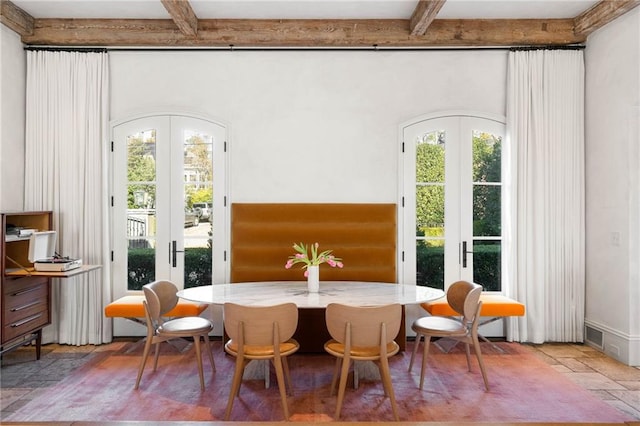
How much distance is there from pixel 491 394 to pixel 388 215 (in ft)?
6.76

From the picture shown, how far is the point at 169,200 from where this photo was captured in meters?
5.20

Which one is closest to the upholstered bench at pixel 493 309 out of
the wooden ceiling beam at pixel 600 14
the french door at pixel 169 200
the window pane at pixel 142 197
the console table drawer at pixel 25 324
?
the french door at pixel 169 200

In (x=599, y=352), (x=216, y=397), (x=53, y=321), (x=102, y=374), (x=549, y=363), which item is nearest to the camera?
(x=216, y=397)

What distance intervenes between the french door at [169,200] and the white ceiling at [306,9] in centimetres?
114

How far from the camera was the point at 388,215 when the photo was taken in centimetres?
502

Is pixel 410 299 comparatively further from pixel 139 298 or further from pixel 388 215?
pixel 139 298

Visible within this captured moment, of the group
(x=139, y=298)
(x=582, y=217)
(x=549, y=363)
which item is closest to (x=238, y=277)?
(x=139, y=298)

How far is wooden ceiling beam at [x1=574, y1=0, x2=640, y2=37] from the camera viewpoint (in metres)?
4.30

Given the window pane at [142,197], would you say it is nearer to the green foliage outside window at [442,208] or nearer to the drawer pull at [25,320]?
the drawer pull at [25,320]

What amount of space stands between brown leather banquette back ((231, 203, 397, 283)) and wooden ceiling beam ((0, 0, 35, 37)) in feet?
9.36

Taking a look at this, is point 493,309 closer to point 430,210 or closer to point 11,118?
point 430,210

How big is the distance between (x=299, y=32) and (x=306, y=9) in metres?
0.30

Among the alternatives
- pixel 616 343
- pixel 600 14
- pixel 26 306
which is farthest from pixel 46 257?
pixel 600 14

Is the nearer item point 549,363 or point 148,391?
point 148,391
